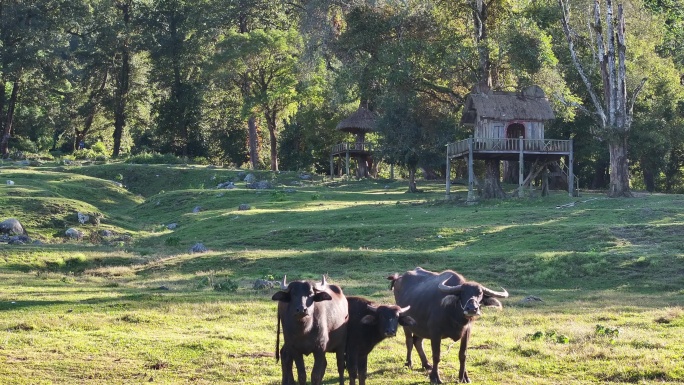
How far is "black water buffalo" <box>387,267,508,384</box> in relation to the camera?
15531 millimetres

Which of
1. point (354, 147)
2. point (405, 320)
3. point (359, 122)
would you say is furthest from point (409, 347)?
point (354, 147)

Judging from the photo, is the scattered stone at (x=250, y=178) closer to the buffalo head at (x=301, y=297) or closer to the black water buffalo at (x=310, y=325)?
the black water buffalo at (x=310, y=325)

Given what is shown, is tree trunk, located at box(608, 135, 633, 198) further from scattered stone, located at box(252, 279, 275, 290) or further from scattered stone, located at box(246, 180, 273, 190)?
scattered stone, located at box(252, 279, 275, 290)

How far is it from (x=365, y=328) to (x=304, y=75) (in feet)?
190

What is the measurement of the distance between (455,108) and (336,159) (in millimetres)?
24232

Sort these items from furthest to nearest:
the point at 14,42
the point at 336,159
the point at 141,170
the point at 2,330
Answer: the point at 336,159
the point at 14,42
the point at 141,170
the point at 2,330

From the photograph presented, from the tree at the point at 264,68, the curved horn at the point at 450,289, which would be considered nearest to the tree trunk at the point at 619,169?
the tree at the point at 264,68

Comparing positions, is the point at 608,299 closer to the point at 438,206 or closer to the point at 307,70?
the point at 438,206

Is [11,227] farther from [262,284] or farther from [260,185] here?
[260,185]

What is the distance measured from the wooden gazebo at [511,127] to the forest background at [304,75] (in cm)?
118

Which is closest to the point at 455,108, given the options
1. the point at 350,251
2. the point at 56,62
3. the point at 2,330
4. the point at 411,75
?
the point at 411,75

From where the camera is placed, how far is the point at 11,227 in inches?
1526

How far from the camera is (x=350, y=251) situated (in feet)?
110

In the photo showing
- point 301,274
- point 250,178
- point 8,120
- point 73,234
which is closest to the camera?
point 301,274
